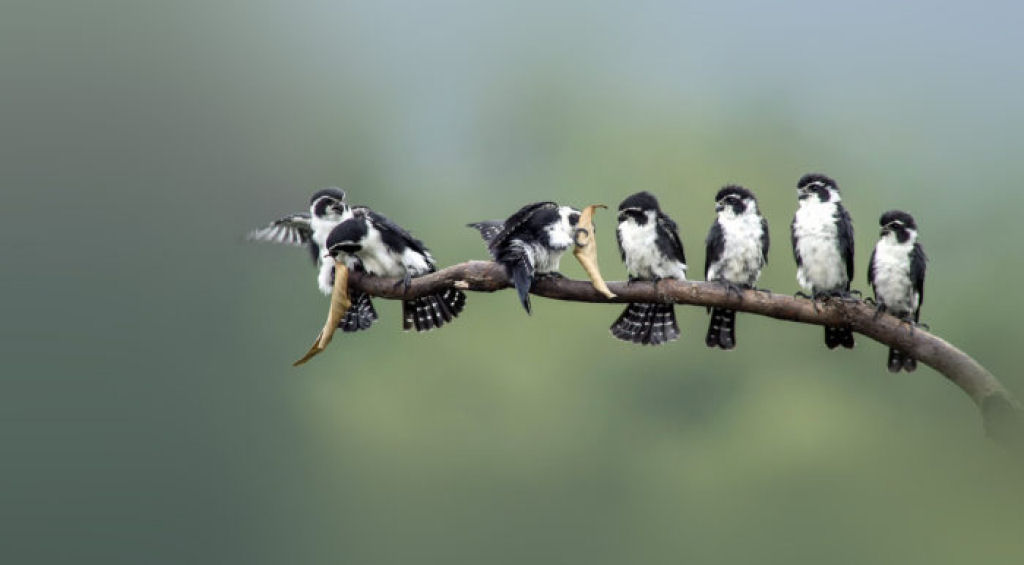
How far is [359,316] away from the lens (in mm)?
5484

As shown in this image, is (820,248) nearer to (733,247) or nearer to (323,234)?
(733,247)

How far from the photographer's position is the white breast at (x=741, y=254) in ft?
17.7

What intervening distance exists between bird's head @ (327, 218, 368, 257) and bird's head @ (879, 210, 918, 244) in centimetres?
205

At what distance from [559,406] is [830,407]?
4.84m

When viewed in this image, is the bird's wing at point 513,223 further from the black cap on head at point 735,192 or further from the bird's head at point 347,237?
the black cap on head at point 735,192

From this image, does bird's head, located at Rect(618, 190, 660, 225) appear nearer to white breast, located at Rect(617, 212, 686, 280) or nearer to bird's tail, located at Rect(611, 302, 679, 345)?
white breast, located at Rect(617, 212, 686, 280)

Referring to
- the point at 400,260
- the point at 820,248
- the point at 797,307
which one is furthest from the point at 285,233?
the point at 797,307

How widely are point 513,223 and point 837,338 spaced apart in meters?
1.29

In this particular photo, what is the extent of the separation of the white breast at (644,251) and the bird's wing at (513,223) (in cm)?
93

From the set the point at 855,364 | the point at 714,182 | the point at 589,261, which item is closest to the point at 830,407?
the point at 855,364

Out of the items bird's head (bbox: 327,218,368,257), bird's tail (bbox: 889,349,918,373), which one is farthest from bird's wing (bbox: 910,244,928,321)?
bird's head (bbox: 327,218,368,257)

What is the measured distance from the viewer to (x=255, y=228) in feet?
21.6

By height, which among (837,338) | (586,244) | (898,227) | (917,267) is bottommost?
(837,338)

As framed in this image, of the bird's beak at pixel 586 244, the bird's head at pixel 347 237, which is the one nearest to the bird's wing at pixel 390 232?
the bird's head at pixel 347 237
